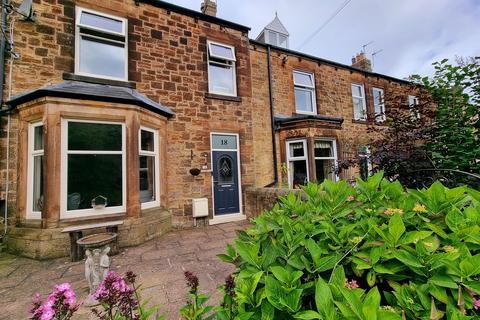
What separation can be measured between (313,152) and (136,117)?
600 centimetres

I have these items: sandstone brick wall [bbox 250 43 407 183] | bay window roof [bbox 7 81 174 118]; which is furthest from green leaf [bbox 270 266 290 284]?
sandstone brick wall [bbox 250 43 407 183]

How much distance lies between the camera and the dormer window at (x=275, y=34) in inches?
448

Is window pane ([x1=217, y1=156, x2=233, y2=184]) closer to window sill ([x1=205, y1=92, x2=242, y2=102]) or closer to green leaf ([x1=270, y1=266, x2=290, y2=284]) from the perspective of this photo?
window sill ([x1=205, y1=92, x2=242, y2=102])

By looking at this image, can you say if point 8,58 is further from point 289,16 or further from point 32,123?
point 289,16

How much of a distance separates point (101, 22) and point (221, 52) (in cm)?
346

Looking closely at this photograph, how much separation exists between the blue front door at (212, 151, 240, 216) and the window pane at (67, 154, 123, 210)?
2766 millimetres

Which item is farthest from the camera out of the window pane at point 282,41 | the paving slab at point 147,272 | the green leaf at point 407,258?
the window pane at point 282,41

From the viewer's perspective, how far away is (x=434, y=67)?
12.4ft

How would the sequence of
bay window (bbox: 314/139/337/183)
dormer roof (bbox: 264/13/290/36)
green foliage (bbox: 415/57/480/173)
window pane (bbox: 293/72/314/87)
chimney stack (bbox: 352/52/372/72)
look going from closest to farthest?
green foliage (bbox: 415/57/480/173)
bay window (bbox: 314/139/337/183)
window pane (bbox: 293/72/314/87)
dormer roof (bbox: 264/13/290/36)
chimney stack (bbox: 352/52/372/72)

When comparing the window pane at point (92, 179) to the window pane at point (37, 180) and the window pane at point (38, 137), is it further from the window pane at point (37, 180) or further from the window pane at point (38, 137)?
the window pane at point (38, 137)

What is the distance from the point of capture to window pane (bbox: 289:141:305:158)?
28.3 ft

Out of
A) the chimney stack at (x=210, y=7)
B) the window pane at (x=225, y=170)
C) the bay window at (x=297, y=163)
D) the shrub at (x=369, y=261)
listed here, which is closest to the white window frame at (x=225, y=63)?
the chimney stack at (x=210, y=7)

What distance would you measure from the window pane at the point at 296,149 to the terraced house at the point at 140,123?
38 millimetres

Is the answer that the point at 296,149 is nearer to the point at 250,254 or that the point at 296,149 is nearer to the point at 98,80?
the point at 98,80
